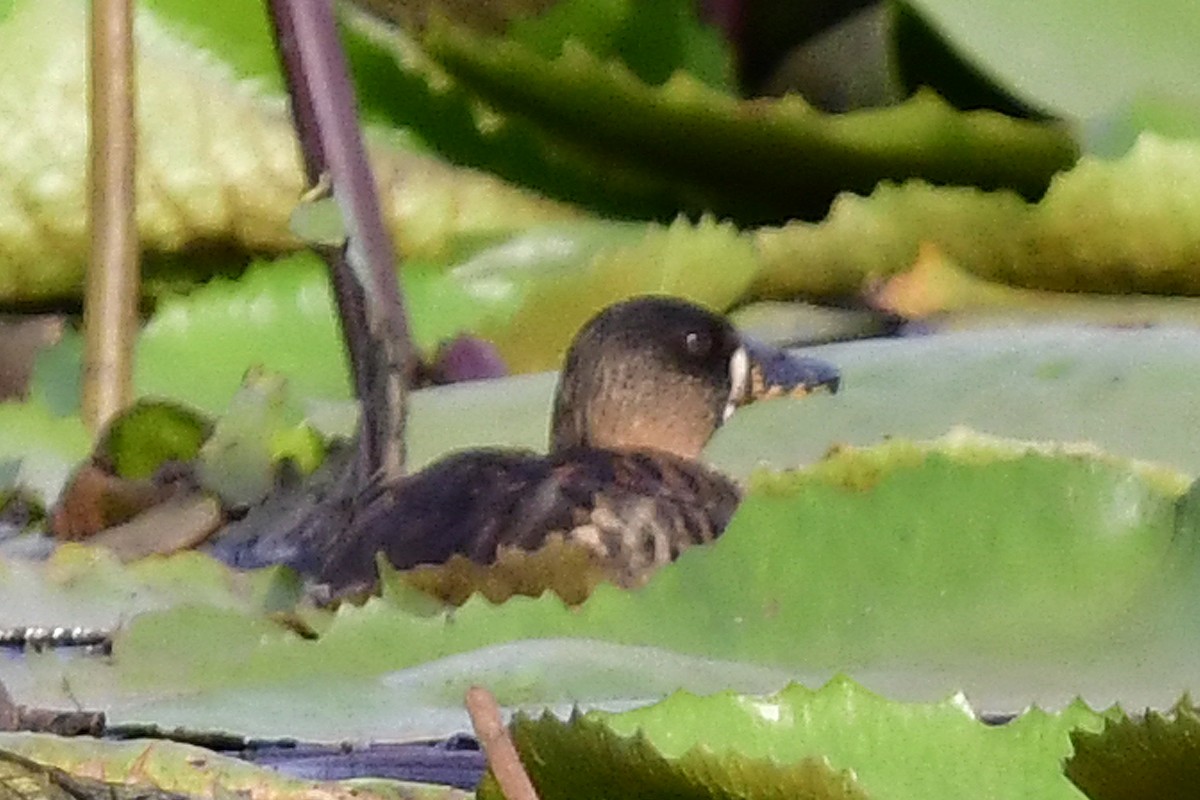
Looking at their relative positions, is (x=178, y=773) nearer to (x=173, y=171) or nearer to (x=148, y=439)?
(x=148, y=439)

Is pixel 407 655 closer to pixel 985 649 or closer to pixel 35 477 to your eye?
pixel 985 649

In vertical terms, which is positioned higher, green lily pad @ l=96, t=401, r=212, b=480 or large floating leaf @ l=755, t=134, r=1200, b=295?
large floating leaf @ l=755, t=134, r=1200, b=295

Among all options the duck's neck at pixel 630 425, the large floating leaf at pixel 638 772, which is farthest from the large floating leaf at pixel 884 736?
the duck's neck at pixel 630 425

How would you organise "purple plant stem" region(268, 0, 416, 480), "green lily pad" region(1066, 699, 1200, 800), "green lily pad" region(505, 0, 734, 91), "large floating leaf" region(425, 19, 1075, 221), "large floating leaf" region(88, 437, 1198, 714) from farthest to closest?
"green lily pad" region(505, 0, 734, 91), "large floating leaf" region(425, 19, 1075, 221), "purple plant stem" region(268, 0, 416, 480), "large floating leaf" region(88, 437, 1198, 714), "green lily pad" region(1066, 699, 1200, 800)

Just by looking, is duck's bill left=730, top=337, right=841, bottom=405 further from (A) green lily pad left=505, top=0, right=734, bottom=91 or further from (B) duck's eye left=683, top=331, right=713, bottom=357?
(A) green lily pad left=505, top=0, right=734, bottom=91

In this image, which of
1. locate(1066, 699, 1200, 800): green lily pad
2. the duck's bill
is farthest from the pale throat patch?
locate(1066, 699, 1200, 800): green lily pad

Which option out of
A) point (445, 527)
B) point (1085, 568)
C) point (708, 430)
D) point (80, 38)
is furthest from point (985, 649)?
point (80, 38)

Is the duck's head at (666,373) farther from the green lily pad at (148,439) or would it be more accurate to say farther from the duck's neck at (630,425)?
the green lily pad at (148,439)
